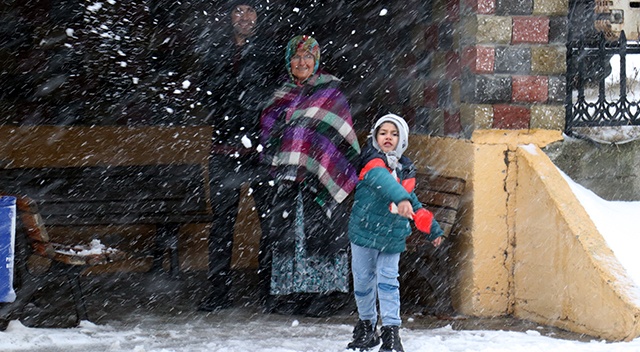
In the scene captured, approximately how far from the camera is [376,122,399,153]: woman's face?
5750 millimetres

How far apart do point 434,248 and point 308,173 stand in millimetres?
1004

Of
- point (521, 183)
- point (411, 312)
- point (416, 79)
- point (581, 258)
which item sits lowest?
point (411, 312)

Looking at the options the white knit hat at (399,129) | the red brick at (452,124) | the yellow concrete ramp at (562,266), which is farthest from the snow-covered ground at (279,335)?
the white knit hat at (399,129)

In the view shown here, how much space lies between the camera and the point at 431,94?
7496 mm

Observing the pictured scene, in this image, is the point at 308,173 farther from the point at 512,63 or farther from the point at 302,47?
the point at 512,63

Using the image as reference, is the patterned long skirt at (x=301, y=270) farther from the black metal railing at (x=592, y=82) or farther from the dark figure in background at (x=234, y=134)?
the black metal railing at (x=592, y=82)

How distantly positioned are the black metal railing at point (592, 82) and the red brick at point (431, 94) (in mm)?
924

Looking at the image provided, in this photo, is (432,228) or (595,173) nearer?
(432,228)

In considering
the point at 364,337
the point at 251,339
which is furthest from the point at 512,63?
the point at 251,339

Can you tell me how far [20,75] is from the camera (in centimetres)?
867

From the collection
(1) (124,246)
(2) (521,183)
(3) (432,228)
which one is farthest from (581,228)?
(1) (124,246)

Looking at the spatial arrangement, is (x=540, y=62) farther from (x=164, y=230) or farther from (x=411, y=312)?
(x=164, y=230)

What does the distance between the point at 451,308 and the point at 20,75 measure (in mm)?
4168

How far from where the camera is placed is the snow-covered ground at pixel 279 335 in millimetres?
5852
